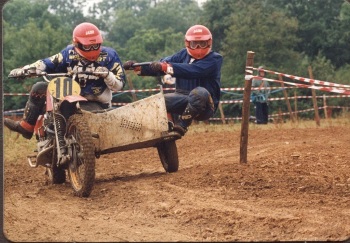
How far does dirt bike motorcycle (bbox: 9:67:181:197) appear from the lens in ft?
23.5

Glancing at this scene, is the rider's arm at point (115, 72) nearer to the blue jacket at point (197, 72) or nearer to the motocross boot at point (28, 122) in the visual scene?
the blue jacket at point (197, 72)

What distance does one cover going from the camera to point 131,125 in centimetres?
756

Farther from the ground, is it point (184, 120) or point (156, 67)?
point (156, 67)

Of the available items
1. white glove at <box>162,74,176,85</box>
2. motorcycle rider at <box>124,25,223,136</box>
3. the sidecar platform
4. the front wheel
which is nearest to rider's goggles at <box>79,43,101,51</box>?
motorcycle rider at <box>124,25,223,136</box>

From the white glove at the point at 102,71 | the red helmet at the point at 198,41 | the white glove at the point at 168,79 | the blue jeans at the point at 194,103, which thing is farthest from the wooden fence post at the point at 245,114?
the white glove at the point at 102,71

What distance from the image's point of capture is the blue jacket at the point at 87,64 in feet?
25.3

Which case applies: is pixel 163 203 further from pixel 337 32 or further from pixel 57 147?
pixel 337 32

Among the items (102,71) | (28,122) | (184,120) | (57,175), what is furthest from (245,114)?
(28,122)

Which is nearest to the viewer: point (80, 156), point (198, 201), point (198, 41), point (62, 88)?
point (198, 201)

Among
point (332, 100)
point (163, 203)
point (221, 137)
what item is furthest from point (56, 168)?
point (332, 100)

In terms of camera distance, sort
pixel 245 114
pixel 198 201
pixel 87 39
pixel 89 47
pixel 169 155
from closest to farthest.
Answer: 1. pixel 198 201
2. pixel 87 39
3. pixel 89 47
4. pixel 169 155
5. pixel 245 114

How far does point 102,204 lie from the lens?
21.2ft

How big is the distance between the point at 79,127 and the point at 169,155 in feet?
4.88

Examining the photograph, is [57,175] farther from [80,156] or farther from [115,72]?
[115,72]
